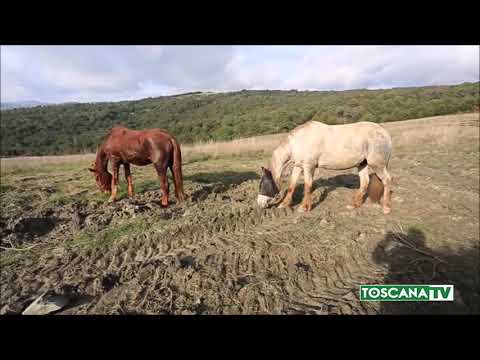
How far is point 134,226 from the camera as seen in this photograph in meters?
4.31

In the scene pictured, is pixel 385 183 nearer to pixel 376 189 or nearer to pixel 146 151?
pixel 376 189

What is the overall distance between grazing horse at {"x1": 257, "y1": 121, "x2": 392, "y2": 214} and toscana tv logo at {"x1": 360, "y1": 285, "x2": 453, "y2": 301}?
247 cm

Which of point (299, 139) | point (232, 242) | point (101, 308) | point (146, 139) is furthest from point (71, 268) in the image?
point (299, 139)

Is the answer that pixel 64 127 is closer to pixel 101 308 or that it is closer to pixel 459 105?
pixel 101 308

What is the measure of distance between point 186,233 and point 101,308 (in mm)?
1818

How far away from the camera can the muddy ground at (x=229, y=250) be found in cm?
272

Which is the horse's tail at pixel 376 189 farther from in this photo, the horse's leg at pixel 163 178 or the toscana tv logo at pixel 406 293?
the horse's leg at pixel 163 178

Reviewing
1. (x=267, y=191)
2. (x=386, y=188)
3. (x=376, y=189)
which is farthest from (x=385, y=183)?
(x=267, y=191)

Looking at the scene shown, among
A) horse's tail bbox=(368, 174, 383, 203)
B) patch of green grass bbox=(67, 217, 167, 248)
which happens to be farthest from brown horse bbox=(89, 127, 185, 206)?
horse's tail bbox=(368, 174, 383, 203)

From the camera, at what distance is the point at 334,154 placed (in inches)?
188

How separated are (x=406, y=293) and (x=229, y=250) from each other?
239 cm

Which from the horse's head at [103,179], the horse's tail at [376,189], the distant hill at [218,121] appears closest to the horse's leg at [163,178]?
the horse's head at [103,179]

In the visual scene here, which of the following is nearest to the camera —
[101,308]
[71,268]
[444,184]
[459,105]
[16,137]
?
[101,308]

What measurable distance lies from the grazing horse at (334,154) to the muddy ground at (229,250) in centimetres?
52
